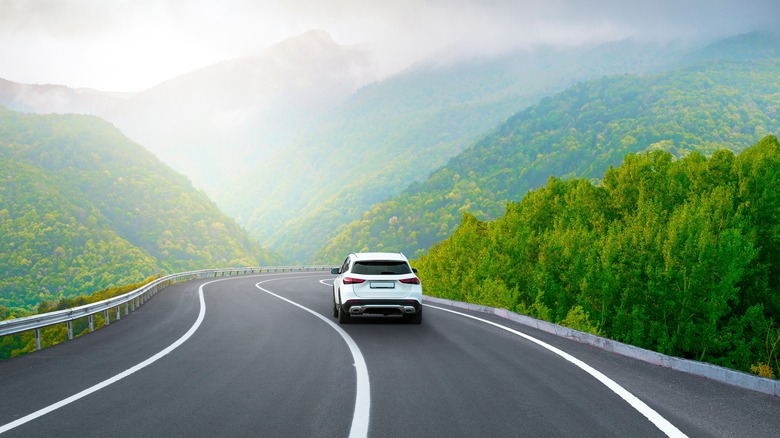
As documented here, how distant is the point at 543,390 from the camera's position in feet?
24.4

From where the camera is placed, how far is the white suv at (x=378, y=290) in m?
14.7

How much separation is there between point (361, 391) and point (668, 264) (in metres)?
10.2

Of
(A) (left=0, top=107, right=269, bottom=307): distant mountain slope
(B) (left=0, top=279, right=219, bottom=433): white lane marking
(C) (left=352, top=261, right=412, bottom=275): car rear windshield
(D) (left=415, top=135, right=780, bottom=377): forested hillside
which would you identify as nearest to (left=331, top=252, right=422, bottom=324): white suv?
(C) (left=352, top=261, right=412, bottom=275): car rear windshield

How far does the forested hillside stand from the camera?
1411 cm

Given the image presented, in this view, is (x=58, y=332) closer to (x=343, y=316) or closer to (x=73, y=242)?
(x=343, y=316)

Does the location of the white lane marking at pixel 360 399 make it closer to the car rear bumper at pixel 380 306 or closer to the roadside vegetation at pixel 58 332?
the car rear bumper at pixel 380 306

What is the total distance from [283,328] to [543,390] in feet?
28.2

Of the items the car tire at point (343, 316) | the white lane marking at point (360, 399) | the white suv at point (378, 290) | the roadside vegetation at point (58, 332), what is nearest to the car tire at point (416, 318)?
the white suv at point (378, 290)

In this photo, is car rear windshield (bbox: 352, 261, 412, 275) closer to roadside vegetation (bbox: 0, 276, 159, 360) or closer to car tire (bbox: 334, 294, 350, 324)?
car tire (bbox: 334, 294, 350, 324)

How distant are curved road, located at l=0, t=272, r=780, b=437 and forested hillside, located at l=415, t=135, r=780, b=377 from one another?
3.78 metres

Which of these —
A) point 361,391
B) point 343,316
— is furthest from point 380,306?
point 361,391

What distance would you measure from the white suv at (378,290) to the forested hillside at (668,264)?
4817mm

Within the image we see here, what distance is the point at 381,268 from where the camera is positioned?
1534 cm

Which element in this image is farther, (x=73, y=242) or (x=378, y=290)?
(x=73, y=242)
